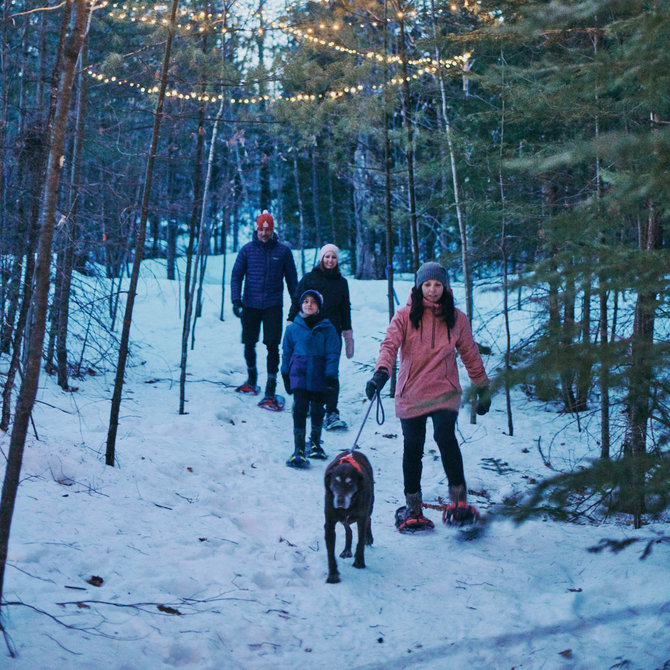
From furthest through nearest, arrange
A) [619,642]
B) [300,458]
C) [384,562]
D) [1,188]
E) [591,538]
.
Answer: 1. [300,458]
2. [1,188]
3. [591,538]
4. [384,562]
5. [619,642]

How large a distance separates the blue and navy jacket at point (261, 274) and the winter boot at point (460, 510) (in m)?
4.71

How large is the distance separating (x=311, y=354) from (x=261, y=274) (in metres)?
2.54

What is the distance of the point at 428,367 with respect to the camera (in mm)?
5641

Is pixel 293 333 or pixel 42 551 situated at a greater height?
pixel 293 333

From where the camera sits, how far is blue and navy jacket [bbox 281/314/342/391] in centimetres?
759

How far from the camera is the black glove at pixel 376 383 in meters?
5.27

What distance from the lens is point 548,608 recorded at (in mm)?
4141

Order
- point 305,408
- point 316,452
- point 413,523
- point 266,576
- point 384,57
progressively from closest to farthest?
point 266,576, point 413,523, point 305,408, point 316,452, point 384,57

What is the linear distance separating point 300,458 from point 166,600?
3469 millimetres

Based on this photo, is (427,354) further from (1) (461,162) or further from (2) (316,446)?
(1) (461,162)

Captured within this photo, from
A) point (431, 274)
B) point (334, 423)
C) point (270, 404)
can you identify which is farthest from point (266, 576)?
point (270, 404)

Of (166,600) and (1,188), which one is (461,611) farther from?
(1,188)

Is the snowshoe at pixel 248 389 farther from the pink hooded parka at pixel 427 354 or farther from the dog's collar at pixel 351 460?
the dog's collar at pixel 351 460

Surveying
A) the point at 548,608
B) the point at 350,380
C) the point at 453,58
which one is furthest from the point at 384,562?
the point at 453,58
